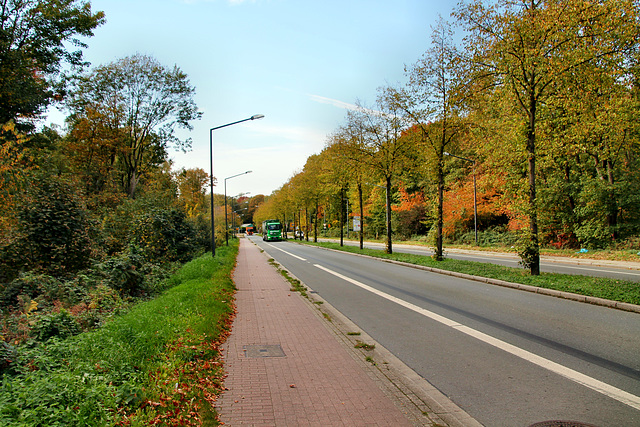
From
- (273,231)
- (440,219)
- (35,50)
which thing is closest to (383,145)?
(440,219)

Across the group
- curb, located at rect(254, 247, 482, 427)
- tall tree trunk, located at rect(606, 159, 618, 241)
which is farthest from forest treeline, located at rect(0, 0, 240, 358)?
tall tree trunk, located at rect(606, 159, 618, 241)

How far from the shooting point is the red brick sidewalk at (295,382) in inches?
147

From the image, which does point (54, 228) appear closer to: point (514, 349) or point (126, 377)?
point (126, 377)

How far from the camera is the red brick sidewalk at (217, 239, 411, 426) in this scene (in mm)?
3729

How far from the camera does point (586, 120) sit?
747 inches

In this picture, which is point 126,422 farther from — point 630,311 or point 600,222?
point 600,222

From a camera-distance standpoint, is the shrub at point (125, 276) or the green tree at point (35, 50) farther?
the green tree at point (35, 50)

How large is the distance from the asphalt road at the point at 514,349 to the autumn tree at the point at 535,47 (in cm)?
465

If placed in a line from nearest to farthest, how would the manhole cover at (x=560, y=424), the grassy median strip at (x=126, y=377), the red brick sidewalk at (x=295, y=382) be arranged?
the grassy median strip at (x=126, y=377) → the manhole cover at (x=560, y=424) → the red brick sidewalk at (x=295, y=382)

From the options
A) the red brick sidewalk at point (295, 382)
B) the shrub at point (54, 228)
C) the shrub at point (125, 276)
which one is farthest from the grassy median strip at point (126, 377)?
the shrub at point (54, 228)

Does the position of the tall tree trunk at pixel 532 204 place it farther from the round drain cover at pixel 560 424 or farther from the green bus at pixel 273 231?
the green bus at pixel 273 231

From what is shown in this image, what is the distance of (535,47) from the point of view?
11.7m

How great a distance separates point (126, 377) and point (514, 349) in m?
5.16

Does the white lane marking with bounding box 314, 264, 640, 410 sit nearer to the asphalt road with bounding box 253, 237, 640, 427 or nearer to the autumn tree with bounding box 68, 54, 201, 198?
the asphalt road with bounding box 253, 237, 640, 427
